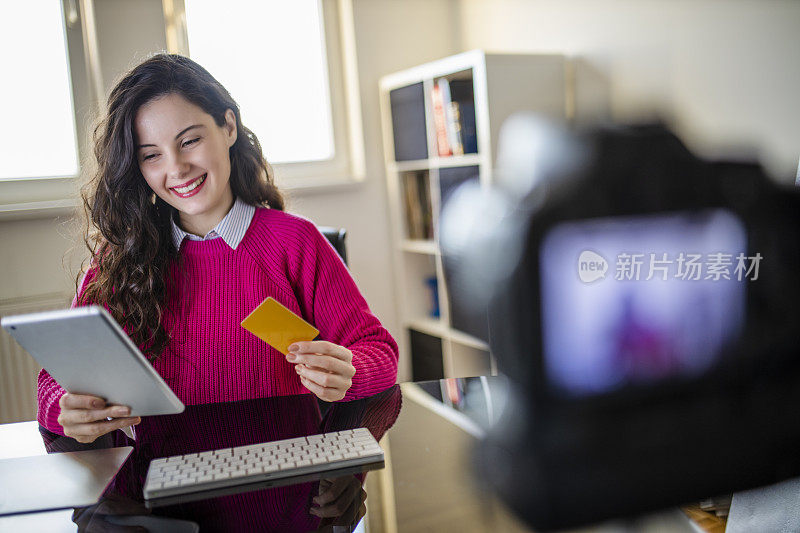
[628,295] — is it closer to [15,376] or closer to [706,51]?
[706,51]

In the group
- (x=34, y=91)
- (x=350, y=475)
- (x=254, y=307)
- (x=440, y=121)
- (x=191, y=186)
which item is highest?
(x=34, y=91)

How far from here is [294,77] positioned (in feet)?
10.2

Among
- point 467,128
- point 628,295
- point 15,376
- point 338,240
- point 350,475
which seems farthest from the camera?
point 467,128

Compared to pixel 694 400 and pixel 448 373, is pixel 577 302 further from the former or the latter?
pixel 448 373

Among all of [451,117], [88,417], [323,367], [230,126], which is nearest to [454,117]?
[451,117]

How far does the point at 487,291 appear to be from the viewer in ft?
1.56

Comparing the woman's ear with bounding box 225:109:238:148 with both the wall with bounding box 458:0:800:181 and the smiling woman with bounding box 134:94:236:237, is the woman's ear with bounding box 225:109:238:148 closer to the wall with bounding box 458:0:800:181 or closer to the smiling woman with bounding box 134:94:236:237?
the smiling woman with bounding box 134:94:236:237

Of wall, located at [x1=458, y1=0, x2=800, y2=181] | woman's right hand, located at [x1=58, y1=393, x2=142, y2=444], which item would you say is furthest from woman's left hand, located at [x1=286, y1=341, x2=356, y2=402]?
wall, located at [x1=458, y1=0, x2=800, y2=181]

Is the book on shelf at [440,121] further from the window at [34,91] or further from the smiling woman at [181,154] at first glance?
the smiling woman at [181,154]

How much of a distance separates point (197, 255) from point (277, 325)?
445 mm

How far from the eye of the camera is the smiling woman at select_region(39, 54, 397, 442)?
125 cm

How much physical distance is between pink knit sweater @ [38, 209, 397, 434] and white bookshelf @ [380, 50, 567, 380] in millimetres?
1076

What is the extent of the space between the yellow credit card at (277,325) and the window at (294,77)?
2.06 metres

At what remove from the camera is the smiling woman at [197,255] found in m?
1.25
